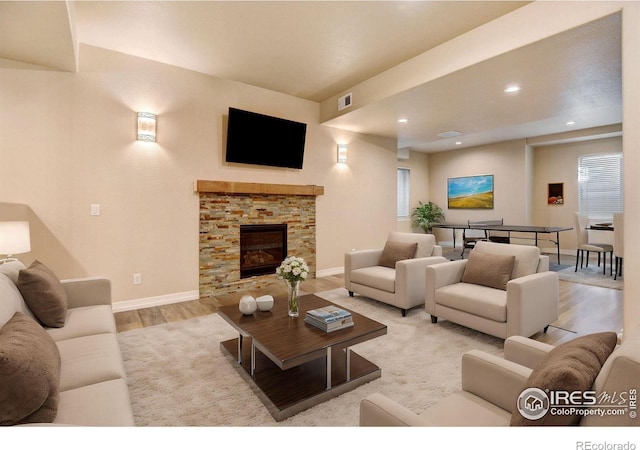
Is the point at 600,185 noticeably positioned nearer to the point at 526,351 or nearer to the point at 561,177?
the point at 561,177

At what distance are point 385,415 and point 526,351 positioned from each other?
80 centimetres

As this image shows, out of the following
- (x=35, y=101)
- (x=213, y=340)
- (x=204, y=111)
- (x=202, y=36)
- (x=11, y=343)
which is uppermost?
(x=202, y=36)

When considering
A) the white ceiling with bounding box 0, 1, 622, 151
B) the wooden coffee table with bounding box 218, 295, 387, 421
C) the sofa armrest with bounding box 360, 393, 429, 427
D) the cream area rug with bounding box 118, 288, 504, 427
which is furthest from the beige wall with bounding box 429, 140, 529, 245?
the sofa armrest with bounding box 360, 393, 429, 427

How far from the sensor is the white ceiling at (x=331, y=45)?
2699 millimetres

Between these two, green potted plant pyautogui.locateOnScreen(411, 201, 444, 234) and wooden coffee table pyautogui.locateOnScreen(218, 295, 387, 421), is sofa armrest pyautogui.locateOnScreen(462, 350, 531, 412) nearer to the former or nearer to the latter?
wooden coffee table pyautogui.locateOnScreen(218, 295, 387, 421)

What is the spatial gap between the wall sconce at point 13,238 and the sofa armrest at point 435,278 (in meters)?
3.49

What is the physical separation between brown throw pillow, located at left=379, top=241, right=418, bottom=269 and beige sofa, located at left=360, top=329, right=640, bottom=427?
7.61ft

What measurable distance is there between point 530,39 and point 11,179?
193 inches

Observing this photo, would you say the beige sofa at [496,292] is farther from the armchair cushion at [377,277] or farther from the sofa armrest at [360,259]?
the sofa armrest at [360,259]

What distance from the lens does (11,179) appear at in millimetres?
3014

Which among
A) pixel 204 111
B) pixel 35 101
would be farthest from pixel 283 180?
pixel 35 101

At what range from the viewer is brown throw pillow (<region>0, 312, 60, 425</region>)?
100 cm

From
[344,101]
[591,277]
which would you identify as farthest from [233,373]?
[591,277]
